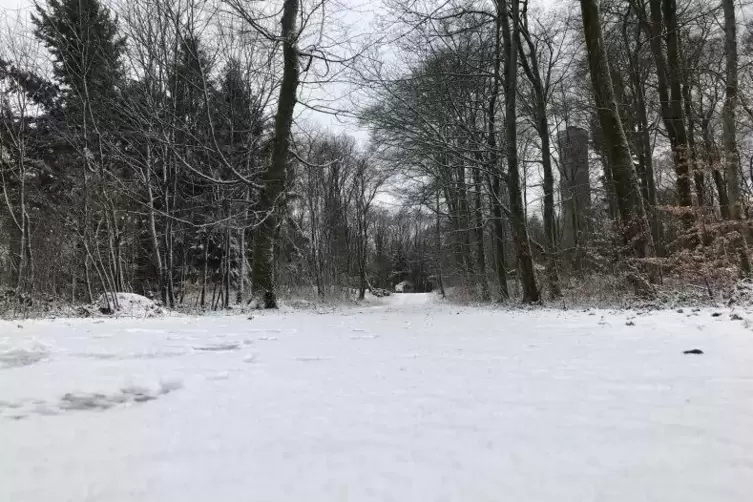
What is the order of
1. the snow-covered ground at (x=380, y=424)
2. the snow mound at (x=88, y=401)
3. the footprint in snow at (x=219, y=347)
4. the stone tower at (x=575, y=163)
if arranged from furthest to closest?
the stone tower at (x=575, y=163)
the footprint in snow at (x=219, y=347)
the snow mound at (x=88, y=401)
the snow-covered ground at (x=380, y=424)

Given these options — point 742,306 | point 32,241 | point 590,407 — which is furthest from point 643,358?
point 32,241

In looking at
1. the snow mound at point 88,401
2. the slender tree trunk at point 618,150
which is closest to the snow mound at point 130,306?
the snow mound at point 88,401

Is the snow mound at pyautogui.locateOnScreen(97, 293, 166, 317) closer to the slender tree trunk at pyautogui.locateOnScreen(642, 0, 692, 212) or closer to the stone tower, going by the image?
the slender tree trunk at pyautogui.locateOnScreen(642, 0, 692, 212)

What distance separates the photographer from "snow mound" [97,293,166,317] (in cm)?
721

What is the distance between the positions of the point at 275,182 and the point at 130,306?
365 cm

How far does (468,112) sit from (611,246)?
7.14 metres

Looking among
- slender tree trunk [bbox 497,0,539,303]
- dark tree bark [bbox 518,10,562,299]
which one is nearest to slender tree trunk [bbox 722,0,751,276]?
dark tree bark [bbox 518,10,562,299]

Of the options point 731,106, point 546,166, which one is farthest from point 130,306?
point 731,106

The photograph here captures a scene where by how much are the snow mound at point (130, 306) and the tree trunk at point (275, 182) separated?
206 centimetres

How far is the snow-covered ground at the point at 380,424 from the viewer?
1.10m

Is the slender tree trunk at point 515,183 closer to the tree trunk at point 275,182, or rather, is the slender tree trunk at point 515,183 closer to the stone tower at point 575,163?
the tree trunk at point 275,182

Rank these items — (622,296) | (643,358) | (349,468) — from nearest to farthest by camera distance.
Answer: (349,468) → (643,358) → (622,296)

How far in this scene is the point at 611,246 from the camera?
7242mm

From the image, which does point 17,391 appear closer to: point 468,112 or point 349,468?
point 349,468
